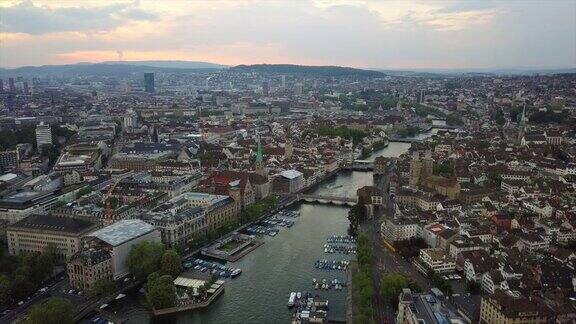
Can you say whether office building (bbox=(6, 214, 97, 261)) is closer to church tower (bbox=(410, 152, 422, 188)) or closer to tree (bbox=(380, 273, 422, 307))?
tree (bbox=(380, 273, 422, 307))

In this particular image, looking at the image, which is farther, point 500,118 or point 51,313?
point 500,118

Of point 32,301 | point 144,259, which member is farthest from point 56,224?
point 144,259

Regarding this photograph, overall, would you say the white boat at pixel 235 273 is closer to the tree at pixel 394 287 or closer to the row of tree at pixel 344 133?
the tree at pixel 394 287

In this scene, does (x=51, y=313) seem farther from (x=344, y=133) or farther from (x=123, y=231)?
(x=344, y=133)

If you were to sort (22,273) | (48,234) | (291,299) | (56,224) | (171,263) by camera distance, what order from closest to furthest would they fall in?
(291,299)
(22,273)
(171,263)
(48,234)
(56,224)

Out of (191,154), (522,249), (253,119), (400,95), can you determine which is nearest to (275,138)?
(191,154)

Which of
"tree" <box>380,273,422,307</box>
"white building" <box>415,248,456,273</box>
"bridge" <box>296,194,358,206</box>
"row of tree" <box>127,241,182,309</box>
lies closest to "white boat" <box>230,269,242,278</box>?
"row of tree" <box>127,241,182,309</box>

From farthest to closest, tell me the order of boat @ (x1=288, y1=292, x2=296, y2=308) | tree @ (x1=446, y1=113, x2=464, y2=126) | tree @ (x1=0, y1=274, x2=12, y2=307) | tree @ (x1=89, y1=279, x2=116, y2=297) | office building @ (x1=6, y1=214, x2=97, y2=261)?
tree @ (x1=446, y1=113, x2=464, y2=126), office building @ (x1=6, y1=214, x2=97, y2=261), tree @ (x1=89, y1=279, x2=116, y2=297), boat @ (x1=288, y1=292, x2=296, y2=308), tree @ (x1=0, y1=274, x2=12, y2=307)
